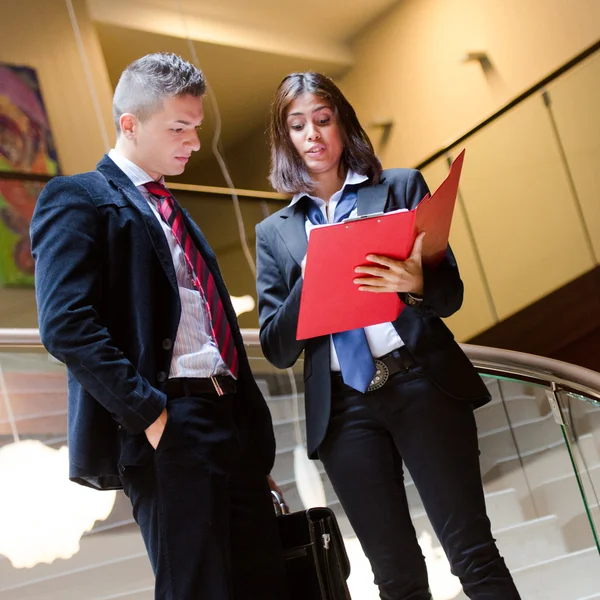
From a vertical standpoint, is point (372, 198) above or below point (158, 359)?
above

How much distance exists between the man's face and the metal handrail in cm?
152

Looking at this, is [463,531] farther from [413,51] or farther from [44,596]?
[413,51]

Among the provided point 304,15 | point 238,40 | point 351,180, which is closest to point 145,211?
point 351,180

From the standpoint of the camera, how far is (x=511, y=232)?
17.1 feet

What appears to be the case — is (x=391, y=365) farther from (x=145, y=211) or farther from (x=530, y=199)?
(x=530, y=199)

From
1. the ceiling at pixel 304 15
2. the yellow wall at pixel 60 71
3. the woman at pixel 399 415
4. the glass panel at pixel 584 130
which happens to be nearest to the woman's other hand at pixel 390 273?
the woman at pixel 399 415

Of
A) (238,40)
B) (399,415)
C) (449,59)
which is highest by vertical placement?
(238,40)

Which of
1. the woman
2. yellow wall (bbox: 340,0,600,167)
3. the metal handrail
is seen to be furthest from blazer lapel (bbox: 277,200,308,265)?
yellow wall (bbox: 340,0,600,167)

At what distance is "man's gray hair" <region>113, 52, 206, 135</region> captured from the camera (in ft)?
5.72

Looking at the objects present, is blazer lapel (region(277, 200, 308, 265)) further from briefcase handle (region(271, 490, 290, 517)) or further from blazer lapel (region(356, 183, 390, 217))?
briefcase handle (region(271, 490, 290, 517))

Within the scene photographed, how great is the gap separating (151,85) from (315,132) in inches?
20.2

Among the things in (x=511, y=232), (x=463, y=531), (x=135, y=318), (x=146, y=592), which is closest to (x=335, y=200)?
(x=135, y=318)

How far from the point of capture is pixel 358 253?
5.76ft

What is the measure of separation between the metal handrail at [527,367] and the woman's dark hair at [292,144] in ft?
3.54
